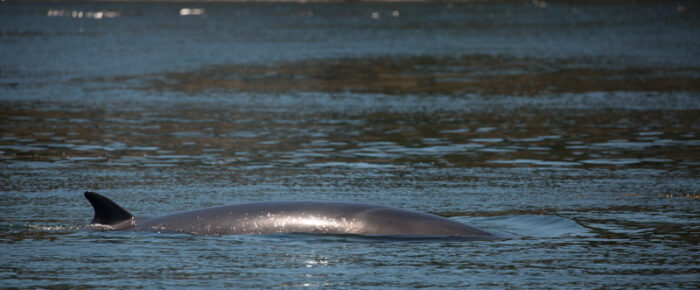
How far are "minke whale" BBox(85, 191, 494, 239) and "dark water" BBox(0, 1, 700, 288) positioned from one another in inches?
6.7

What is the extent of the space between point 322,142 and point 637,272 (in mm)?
12075

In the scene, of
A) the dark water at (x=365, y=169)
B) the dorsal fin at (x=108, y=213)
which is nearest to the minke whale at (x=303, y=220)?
the dorsal fin at (x=108, y=213)

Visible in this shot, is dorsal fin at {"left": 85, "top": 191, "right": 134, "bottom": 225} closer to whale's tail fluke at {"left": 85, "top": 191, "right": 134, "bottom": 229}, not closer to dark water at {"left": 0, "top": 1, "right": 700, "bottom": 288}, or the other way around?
whale's tail fluke at {"left": 85, "top": 191, "right": 134, "bottom": 229}

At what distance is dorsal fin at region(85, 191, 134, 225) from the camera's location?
1213 cm

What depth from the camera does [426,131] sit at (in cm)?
2400

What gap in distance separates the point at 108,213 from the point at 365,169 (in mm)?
6480

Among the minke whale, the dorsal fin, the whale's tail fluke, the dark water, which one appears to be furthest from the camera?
the whale's tail fluke

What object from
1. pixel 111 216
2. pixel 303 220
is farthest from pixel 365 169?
pixel 111 216

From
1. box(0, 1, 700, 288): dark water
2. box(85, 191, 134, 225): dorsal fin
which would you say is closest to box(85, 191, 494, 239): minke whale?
box(85, 191, 134, 225): dorsal fin

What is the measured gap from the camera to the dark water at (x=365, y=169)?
10742mm

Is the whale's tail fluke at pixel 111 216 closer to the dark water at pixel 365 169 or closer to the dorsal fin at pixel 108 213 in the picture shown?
the dorsal fin at pixel 108 213

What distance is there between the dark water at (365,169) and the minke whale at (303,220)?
17cm

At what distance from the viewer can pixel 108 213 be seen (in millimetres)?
12422

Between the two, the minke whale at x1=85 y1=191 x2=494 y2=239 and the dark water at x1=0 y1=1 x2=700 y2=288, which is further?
the minke whale at x1=85 y1=191 x2=494 y2=239
